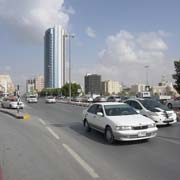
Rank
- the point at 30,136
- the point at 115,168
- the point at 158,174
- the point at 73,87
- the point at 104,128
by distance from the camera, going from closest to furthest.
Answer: the point at 158,174 < the point at 115,168 < the point at 104,128 < the point at 30,136 < the point at 73,87

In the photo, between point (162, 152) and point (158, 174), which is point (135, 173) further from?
point (162, 152)

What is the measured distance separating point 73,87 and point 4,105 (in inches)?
2317

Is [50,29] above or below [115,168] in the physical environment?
above

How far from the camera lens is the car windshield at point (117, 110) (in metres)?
10.4

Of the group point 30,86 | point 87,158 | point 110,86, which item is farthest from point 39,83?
point 87,158

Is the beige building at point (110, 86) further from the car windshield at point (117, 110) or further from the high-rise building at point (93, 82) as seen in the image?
the car windshield at point (117, 110)

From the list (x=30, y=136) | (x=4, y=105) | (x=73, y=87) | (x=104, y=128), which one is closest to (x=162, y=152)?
(x=104, y=128)

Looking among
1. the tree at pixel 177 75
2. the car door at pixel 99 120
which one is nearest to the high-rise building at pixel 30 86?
the tree at pixel 177 75

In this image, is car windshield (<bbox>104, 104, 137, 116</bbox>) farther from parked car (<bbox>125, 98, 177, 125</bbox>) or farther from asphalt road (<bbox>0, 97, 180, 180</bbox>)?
parked car (<bbox>125, 98, 177, 125</bbox>)

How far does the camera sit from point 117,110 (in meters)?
10.6

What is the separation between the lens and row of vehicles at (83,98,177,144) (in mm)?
8984

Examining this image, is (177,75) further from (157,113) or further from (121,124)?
(121,124)

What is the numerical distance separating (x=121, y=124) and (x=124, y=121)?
233 millimetres

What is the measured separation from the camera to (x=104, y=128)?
1002cm
